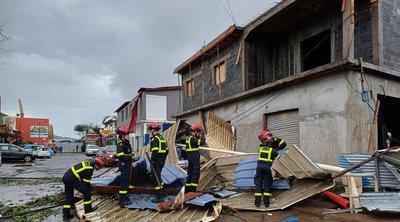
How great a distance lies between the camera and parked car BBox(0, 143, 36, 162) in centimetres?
2505

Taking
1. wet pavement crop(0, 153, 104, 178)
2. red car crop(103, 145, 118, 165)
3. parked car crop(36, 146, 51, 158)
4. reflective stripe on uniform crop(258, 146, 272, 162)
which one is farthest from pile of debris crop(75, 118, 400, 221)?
parked car crop(36, 146, 51, 158)

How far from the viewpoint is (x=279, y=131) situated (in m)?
11.4

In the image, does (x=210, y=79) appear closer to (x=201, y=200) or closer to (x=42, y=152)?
(x=201, y=200)

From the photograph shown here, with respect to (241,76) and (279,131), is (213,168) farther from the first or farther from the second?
(241,76)

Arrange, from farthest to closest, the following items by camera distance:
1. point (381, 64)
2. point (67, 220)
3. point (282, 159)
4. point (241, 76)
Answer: point (241, 76), point (381, 64), point (282, 159), point (67, 220)

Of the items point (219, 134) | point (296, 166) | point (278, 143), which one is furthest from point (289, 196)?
point (219, 134)

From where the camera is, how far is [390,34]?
33.1 ft

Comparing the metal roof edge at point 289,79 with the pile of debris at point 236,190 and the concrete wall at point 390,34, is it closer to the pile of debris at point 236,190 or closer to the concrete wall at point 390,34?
the concrete wall at point 390,34

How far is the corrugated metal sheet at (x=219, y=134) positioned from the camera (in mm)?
13648

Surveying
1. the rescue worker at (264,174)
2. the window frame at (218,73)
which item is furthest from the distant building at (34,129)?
the rescue worker at (264,174)

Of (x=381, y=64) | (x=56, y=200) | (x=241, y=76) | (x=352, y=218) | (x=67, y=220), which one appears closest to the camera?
(x=352, y=218)

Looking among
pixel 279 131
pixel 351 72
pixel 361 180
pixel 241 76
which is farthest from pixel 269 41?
pixel 361 180

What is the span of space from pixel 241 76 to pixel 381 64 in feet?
19.1

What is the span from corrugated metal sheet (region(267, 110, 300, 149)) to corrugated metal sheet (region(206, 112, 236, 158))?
2.44 meters
